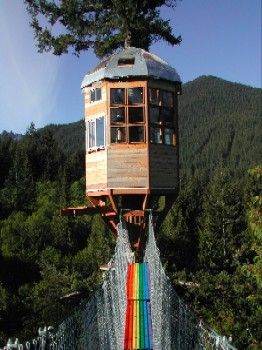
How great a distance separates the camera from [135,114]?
9.26 meters

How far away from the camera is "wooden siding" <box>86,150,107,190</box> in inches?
358

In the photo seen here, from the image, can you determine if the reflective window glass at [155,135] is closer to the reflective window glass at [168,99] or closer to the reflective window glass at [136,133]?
the reflective window glass at [136,133]

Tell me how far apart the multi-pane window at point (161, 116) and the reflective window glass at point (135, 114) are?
0.16 meters

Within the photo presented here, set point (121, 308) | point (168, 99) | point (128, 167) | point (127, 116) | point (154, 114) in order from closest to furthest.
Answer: point (121, 308) < point (128, 167) < point (127, 116) < point (154, 114) < point (168, 99)

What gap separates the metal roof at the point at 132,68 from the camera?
9.04 metres

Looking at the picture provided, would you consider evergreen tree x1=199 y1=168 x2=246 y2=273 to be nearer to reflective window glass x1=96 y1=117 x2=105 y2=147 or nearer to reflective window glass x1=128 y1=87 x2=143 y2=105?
reflective window glass x1=96 y1=117 x2=105 y2=147

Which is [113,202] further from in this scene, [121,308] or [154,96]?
[154,96]

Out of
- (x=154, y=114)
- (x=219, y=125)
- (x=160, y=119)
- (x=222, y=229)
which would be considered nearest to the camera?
(x=154, y=114)

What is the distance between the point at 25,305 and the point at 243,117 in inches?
5031

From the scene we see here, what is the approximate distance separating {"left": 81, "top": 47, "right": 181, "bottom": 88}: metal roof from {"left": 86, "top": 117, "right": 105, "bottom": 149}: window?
0.72m

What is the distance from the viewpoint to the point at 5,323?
21234 millimetres

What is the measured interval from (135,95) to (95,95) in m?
0.81

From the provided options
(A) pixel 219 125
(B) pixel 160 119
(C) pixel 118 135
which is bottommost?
(C) pixel 118 135

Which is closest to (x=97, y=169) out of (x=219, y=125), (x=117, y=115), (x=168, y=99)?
(x=117, y=115)
